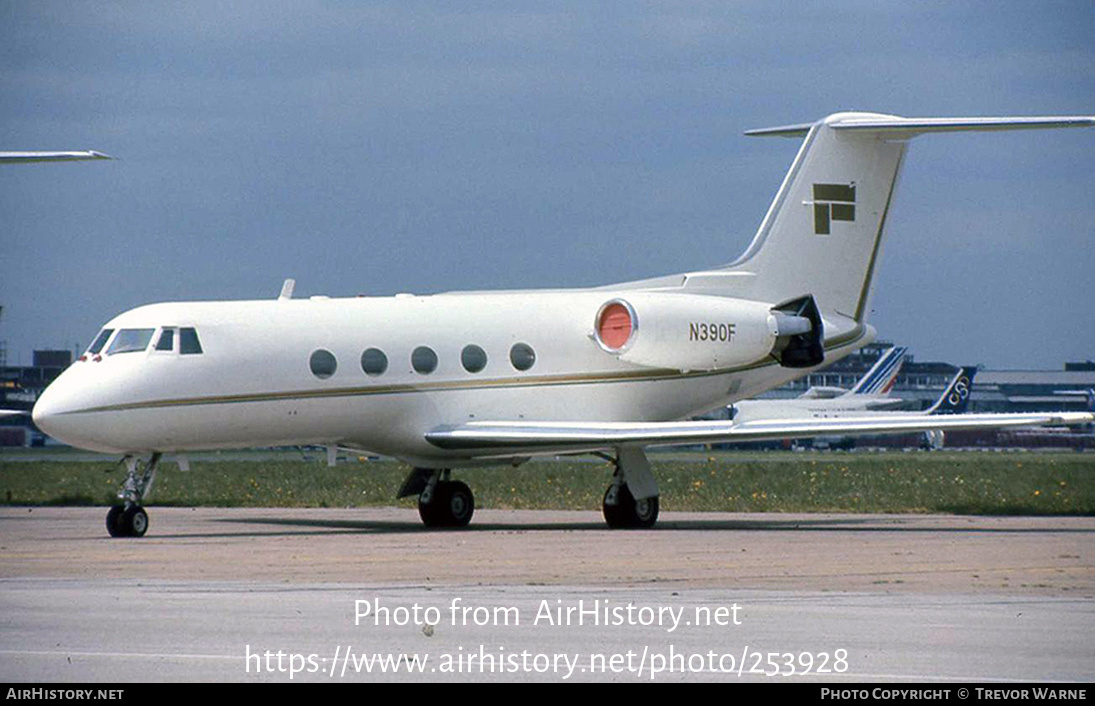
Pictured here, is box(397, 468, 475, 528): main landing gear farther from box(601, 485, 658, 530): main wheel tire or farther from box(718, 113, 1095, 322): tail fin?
box(718, 113, 1095, 322): tail fin

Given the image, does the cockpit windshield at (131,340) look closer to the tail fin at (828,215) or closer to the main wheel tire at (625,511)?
the main wheel tire at (625,511)

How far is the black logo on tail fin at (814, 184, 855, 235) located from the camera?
3022 centimetres

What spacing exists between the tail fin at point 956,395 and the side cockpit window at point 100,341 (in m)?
61.6

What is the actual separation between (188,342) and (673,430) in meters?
6.52

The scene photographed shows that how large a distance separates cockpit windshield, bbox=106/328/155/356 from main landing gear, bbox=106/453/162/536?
1.40m

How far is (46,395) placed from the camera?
2406cm

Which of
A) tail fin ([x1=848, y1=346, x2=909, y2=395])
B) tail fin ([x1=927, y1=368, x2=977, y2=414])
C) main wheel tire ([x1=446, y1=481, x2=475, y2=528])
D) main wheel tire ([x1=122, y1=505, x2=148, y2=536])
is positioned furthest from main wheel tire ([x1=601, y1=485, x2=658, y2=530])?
tail fin ([x1=848, y1=346, x2=909, y2=395])

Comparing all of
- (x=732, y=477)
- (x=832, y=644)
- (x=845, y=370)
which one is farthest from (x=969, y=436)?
(x=832, y=644)

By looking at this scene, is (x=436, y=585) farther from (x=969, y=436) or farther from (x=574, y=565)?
(x=969, y=436)

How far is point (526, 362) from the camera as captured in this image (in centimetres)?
2798

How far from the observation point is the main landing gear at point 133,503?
23.6 m

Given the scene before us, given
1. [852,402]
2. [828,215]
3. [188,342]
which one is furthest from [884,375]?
[188,342]

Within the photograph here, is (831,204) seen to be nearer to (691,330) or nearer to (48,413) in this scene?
(691,330)

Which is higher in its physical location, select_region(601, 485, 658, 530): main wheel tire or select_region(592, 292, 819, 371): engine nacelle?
select_region(592, 292, 819, 371): engine nacelle
